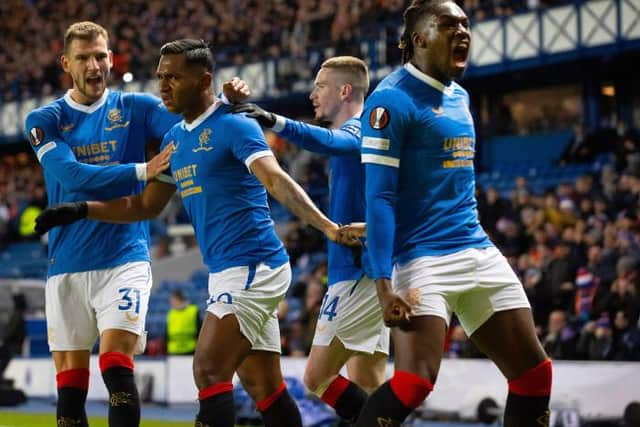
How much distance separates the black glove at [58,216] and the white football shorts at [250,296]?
0.98 meters

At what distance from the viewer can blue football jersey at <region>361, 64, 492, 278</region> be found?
503cm

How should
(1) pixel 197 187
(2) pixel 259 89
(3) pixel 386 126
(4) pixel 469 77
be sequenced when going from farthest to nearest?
(2) pixel 259 89 < (4) pixel 469 77 < (1) pixel 197 187 < (3) pixel 386 126

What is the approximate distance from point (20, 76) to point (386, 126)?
2735 cm

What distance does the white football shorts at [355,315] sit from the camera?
6.71m

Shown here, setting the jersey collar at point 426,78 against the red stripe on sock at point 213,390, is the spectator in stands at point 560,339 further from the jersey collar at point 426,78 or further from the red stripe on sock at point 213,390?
the jersey collar at point 426,78

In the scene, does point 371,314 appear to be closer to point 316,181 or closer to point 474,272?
point 474,272

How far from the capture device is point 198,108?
6027 mm

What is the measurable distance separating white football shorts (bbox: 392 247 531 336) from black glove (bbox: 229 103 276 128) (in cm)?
130

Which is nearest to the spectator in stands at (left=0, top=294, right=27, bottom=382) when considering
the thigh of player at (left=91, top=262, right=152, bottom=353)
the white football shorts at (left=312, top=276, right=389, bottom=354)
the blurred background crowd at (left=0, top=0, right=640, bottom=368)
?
the blurred background crowd at (left=0, top=0, right=640, bottom=368)

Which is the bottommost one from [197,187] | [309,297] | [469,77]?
[309,297]

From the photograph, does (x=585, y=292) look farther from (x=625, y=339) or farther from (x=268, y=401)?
(x=268, y=401)

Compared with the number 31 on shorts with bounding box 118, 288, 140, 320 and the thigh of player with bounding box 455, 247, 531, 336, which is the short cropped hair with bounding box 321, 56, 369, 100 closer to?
the number 31 on shorts with bounding box 118, 288, 140, 320

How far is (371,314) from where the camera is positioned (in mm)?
6727

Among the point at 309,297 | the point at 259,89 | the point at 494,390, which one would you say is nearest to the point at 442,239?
the point at 494,390
